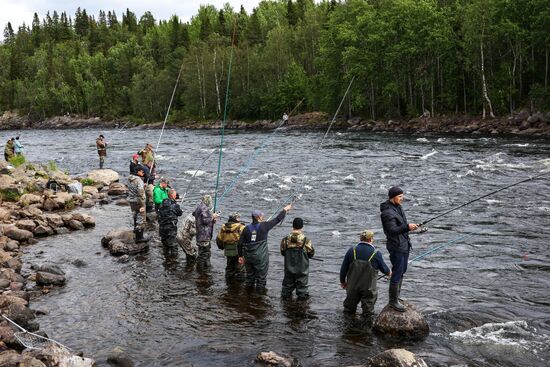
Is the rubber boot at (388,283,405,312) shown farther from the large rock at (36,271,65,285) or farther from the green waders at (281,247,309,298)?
the large rock at (36,271,65,285)

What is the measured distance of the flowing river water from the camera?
860cm

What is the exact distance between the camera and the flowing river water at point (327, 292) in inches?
339

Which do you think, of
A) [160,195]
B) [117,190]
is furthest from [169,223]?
[117,190]

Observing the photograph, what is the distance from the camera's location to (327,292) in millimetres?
11234

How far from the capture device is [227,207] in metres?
20.3

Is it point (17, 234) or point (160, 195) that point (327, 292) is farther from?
point (17, 234)

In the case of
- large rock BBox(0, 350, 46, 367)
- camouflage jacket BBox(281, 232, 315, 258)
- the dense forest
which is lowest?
large rock BBox(0, 350, 46, 367)

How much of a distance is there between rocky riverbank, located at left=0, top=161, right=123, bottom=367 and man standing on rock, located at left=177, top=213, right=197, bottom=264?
2.87 metres

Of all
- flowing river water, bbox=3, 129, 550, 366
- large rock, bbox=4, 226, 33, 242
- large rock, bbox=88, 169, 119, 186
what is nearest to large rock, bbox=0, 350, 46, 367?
flowing river water, bbox=3, 129, 550, 366

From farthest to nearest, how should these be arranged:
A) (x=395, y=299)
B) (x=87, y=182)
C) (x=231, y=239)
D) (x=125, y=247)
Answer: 1. (x=87, y=182)
2. (x=125, y=247)
3. (x=231, y=239)
4. (x=395, y=299)

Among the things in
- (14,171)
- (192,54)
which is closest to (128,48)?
(192,54)

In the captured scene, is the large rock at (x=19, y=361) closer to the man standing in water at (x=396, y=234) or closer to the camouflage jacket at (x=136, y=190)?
the man standing in water at (x=396, y=234)

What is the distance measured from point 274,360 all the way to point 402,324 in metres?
2.41

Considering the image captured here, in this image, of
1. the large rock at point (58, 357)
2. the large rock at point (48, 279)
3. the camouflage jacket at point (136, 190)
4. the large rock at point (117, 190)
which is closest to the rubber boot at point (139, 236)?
the camouflage jacket at point (136, 190)
